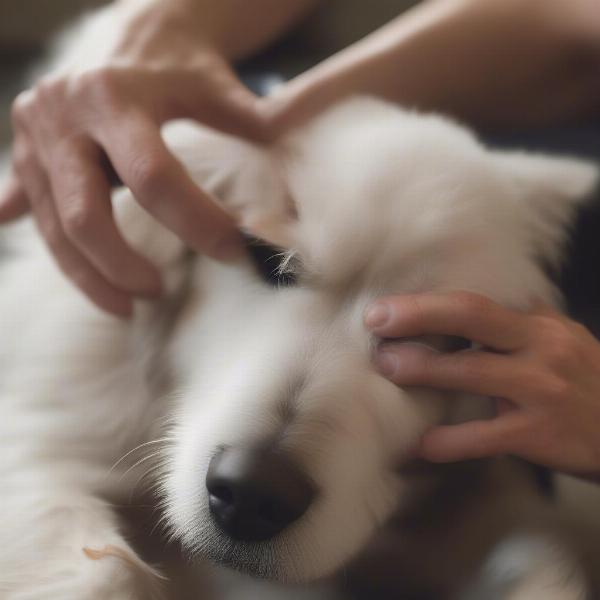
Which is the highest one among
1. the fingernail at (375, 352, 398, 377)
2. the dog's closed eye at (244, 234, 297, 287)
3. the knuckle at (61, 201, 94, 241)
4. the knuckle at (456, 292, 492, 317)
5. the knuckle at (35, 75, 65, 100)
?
the knuckle at (35, 75, 65, 100)

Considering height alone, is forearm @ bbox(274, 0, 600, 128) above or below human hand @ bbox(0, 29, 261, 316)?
below

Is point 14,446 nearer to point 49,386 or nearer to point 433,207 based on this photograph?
point 49,386

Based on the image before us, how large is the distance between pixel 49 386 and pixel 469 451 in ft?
1.39

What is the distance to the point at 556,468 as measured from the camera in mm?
683

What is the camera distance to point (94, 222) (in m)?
0.72

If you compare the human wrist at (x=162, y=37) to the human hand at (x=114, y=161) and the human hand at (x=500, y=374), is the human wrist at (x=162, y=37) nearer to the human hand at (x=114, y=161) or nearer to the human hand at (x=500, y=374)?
the human hand at (x=114, y=161)

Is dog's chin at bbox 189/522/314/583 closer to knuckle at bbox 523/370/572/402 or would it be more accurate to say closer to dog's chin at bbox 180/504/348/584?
dog's chin at bbox 180/504/348/584

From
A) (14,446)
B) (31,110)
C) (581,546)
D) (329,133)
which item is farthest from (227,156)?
(581,546)

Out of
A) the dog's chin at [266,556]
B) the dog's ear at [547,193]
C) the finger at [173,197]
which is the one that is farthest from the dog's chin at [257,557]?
the dog's ear at [547,193]

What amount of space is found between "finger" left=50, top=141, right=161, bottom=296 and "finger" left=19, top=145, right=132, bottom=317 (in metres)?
0.01

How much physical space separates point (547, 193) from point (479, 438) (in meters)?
0.28

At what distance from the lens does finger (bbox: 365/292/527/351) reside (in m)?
0.61

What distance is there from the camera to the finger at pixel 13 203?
86 cm

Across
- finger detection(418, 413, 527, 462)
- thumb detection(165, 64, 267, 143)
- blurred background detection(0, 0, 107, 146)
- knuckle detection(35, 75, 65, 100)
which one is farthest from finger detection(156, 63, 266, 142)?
blurred background detection(0, 0, 107, 146)
